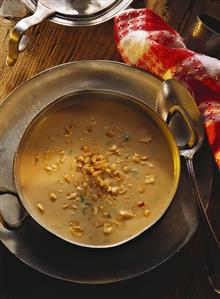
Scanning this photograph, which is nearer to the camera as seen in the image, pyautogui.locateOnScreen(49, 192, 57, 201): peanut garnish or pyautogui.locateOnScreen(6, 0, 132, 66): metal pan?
pyautogui.locateOnScreen(49, 192, 57, 201): peanut garnish

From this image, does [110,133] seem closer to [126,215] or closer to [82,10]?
[126,215]

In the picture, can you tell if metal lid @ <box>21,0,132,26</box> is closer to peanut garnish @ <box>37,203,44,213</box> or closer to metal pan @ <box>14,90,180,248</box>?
metal pan @ <box>14,90,180,248</box>

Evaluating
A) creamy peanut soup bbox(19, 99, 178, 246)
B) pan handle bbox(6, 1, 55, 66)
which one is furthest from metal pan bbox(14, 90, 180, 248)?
pan handle bbox(6, 1, 55, 66)

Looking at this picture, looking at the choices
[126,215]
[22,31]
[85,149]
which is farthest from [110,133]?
[22,31]

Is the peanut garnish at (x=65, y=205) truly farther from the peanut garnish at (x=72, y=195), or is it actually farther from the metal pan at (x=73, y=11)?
the metal pan at (x=73, y=11)

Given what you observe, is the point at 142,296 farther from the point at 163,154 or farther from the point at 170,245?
the point at 163,154

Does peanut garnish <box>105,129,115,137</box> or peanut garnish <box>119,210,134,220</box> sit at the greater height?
peanut garnish <box>105,129,115,137</box>

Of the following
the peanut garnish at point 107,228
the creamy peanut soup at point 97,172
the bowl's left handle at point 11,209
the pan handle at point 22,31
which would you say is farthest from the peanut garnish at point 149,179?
the pan handle at point 22,31

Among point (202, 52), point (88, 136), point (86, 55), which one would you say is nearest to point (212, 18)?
point (202, 52)
